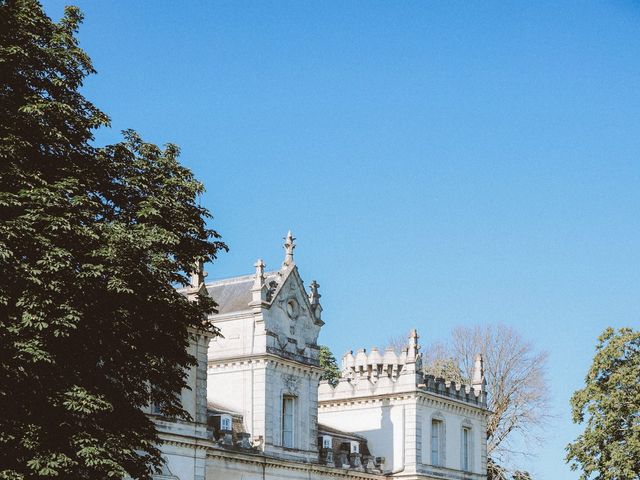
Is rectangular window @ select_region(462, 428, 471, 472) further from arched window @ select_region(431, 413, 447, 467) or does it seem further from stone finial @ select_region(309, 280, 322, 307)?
stone finial @ select_region(309, 280, 322, 307)

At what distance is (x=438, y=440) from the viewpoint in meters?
57.7

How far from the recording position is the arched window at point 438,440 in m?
57.1

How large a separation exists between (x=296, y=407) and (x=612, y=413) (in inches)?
631

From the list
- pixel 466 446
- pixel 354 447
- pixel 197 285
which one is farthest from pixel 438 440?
pixel 197 285

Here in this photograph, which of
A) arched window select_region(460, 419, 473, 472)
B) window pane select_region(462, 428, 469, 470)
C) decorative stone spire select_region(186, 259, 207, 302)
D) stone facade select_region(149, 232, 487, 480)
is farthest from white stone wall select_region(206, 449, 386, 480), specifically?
window pane select_region(462, 428, 469, 470)

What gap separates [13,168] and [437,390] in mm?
36079

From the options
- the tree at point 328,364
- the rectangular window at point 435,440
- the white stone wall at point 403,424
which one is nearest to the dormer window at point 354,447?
the white stone wall at point 403,424

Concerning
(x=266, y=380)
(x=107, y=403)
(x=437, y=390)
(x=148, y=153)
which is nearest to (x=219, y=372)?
(x=266, y=380)

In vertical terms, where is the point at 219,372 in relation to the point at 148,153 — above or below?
below

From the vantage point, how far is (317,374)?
165 feet

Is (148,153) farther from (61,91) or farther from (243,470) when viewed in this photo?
(243,470)

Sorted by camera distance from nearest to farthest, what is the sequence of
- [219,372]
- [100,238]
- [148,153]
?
1. [100,238]
2. [148,153]
3. [219,372]

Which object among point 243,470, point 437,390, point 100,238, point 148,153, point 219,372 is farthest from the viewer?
point 437,390

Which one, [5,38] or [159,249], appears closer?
[5,38]
